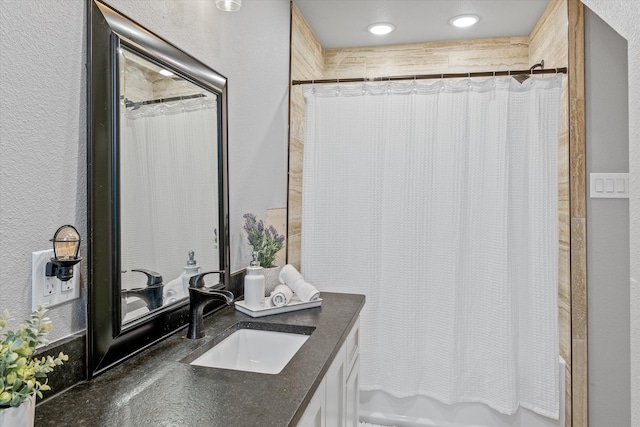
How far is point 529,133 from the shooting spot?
2154 mm

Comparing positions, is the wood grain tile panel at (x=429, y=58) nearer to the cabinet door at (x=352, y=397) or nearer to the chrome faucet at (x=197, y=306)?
the cabinet door at (x=352, y=397)

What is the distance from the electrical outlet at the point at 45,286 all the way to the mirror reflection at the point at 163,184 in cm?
16

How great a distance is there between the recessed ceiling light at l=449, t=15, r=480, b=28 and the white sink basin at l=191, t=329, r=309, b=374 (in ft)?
7.76

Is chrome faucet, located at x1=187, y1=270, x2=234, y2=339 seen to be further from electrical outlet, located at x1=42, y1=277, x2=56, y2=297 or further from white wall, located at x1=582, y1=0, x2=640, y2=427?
white wall, located at x1=582, y1=0, x2=640, y2=427

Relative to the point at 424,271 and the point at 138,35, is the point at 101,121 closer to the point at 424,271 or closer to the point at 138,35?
the point at 138,35

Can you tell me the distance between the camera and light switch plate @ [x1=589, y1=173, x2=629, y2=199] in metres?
2.05

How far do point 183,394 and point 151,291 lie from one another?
400 millimetres

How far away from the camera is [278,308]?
1654 mm

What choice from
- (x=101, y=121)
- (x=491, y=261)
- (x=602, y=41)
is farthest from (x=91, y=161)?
(x=602, y=41)

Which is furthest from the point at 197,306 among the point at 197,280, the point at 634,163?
the point at 634,163

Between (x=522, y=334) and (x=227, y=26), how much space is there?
6.80 ft

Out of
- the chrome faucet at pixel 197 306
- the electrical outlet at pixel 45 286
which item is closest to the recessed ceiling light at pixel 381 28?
the chrome faucet at pixel 197 306

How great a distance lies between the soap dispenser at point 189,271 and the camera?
142cm

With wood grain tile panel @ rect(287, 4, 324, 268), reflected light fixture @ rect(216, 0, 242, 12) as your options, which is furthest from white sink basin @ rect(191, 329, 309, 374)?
reflected light fixture @ rect(216, 0, 242, 12)
